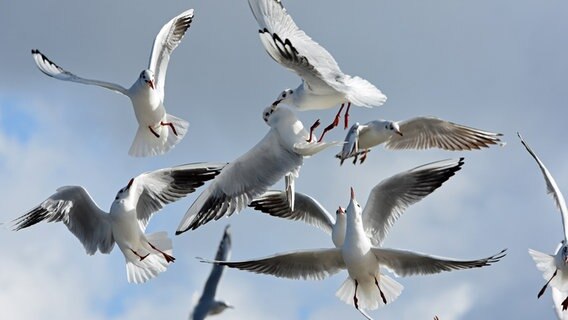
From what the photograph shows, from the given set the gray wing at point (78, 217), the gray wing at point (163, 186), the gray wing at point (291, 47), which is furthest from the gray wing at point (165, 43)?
the gray wing at point (291, 47)

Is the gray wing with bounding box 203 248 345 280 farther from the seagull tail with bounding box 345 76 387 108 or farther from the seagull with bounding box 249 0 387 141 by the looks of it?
the seagull tail with bounding box 345 76 387 108

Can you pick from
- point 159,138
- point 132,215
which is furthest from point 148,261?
point 159,138

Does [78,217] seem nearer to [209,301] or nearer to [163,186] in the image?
[163,186]

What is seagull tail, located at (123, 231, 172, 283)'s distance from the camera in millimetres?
12703

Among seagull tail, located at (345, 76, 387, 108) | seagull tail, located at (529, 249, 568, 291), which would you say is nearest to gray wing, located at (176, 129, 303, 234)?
seagull tail, located at (345, 76, 387, 108)

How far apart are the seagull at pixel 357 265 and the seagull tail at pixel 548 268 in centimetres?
172

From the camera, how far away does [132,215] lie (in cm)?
1266

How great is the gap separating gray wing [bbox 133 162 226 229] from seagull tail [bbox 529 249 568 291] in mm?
3179

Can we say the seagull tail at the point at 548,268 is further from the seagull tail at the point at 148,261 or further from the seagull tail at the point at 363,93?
the seagull tail at the point at 148,261

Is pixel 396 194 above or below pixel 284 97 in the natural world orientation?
below

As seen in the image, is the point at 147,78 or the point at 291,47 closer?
the point at 291,47

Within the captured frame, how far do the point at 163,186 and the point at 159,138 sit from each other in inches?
17.3

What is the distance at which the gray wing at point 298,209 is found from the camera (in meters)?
14.1

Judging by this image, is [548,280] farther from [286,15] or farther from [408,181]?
[286,15]
